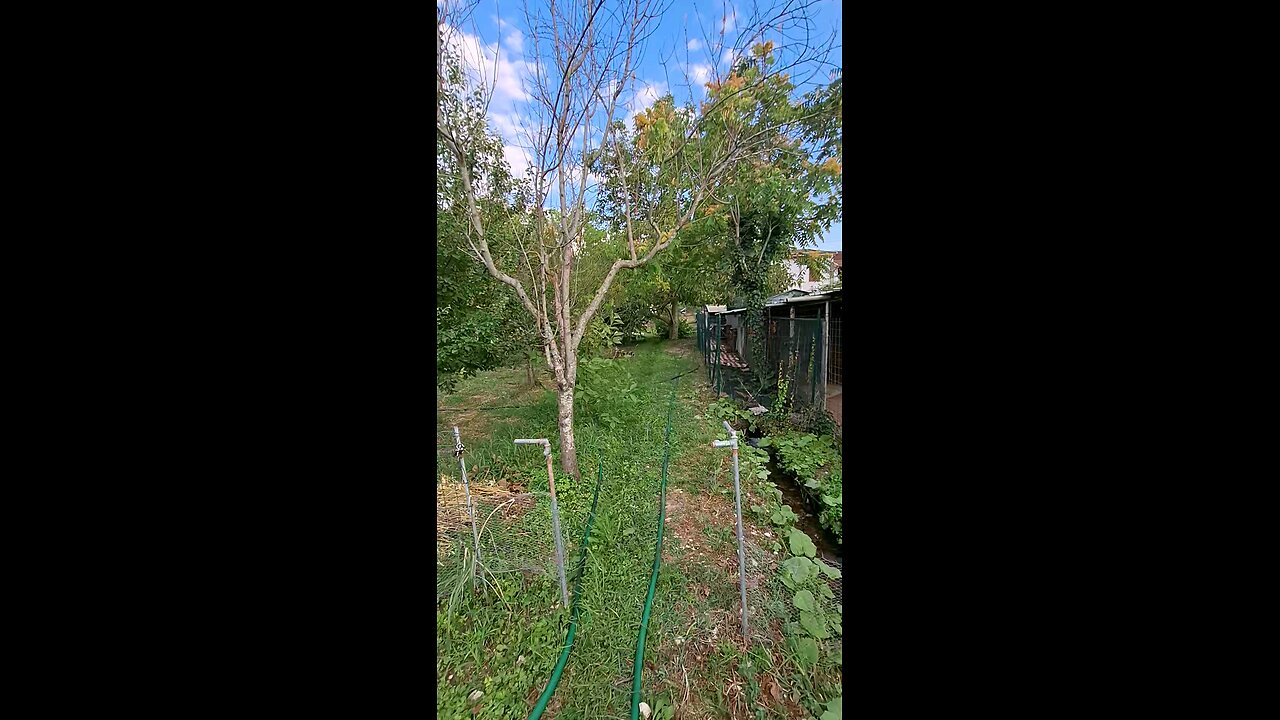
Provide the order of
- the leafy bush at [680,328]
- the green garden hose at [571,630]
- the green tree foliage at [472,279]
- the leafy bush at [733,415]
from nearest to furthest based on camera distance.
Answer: the green garden hose at [571,630] < the green tree foliage at [472,279] < the leafy bush at [733,415] < the leafy bush at [680,328]

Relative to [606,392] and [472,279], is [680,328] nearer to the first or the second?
[606,392]

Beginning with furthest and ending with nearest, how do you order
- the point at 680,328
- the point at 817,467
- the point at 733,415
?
the point at 680,328, the point at 733,415, the point at 817,467

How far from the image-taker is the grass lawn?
1687mm

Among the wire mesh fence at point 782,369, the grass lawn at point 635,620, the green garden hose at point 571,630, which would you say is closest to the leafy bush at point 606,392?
the grass lawn at point 635,620

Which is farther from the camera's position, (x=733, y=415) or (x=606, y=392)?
(x=733, y=415)

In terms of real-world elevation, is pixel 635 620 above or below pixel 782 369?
below

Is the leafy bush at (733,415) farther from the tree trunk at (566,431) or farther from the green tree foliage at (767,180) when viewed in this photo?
the tree trunk at (566,431)

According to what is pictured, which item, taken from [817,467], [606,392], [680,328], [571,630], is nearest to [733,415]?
[817,467]

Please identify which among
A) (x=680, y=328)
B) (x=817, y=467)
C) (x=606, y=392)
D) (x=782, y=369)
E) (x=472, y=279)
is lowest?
(x=817, y=467)

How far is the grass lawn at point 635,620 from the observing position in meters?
1.69

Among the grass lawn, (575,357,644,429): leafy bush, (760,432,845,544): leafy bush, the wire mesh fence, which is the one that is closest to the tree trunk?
the grass lawn

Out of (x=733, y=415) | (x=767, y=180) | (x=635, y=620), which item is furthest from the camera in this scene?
(x=733, y=415)

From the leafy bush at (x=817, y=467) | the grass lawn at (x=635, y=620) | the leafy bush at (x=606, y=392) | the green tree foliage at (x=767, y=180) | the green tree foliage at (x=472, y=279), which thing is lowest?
the grass lawn at (x=635, y=620)

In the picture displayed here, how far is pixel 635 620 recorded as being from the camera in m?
2.07
